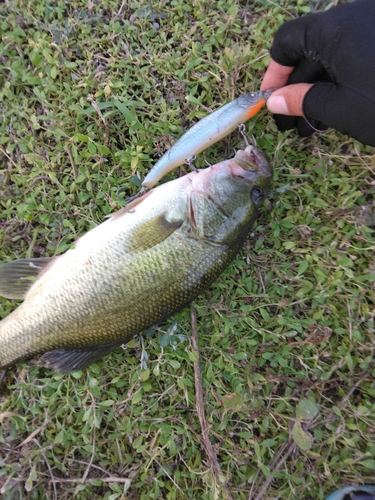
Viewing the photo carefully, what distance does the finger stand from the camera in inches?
92.3

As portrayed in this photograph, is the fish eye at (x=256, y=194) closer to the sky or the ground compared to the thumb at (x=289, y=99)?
closer to the ground

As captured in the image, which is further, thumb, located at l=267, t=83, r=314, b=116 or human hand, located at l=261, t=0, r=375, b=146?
thumb, located at l=267, t=83, r=314, b=116

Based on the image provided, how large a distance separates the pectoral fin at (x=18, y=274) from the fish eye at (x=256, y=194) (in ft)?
4.64

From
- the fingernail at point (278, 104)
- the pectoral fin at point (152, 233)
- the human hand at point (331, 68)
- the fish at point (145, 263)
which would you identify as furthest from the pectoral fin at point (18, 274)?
the human hand at point (331, 68)

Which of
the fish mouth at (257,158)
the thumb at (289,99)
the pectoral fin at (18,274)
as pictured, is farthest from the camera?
the pectoral fin at (18,274)

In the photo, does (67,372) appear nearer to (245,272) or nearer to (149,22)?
(245,272)

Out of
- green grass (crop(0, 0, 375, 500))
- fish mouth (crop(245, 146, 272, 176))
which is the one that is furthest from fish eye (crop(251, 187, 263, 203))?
green grass (crop(0, 0, 375, 500))

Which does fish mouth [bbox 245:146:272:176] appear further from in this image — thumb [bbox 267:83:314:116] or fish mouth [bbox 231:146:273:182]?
thumb [bbox 267:83:314:116]

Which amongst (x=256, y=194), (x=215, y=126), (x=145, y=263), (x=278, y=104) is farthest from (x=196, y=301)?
(x=278, y=104)

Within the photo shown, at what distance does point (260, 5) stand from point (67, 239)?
2.23 meters

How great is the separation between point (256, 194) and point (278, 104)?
582mm

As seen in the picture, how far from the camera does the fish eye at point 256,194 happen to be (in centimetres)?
232

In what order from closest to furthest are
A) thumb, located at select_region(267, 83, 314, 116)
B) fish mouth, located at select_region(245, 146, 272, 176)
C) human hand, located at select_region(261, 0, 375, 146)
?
human hand, located at select_region(261, 0, 375, 146) → thumb, located at select_region(267, 83, 314, 116) → fish mouth, located at select_region(245, 146, 272, 176)

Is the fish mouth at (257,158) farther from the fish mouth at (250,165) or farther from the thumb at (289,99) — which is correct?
the thumb at (289,99)
